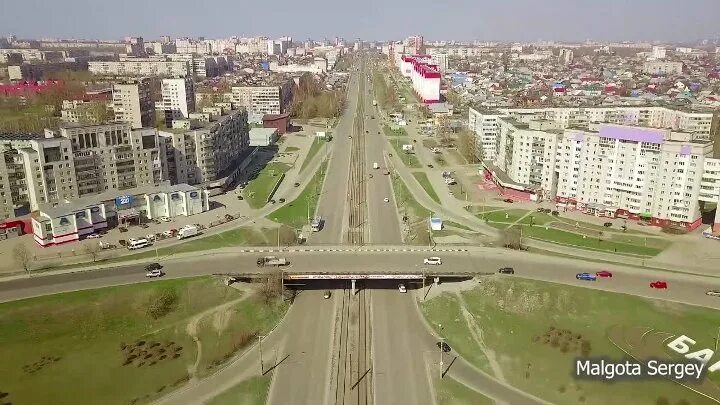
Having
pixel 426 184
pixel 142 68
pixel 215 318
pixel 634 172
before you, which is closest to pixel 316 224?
pixel 215 318

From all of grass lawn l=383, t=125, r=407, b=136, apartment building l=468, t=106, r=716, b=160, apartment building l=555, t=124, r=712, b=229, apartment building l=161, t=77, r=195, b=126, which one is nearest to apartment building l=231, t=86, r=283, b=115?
apartment building l=161, t=77, r=195, b=126

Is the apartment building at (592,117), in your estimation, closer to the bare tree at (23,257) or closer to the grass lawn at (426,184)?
the grass lawn at (426,184)

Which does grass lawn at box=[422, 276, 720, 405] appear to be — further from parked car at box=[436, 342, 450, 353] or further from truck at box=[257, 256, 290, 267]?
truck at box=[257, 256, 290, 267]

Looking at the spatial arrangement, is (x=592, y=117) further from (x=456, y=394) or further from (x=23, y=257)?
(x=23, y=257)

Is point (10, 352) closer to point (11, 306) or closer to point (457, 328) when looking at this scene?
point (11, 306)

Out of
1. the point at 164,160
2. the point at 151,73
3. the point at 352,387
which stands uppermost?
the point at 151,73

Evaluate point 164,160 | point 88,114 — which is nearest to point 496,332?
point 164,160

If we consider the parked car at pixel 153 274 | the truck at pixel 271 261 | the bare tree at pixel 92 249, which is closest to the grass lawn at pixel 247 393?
the truck at pixel 271 261
